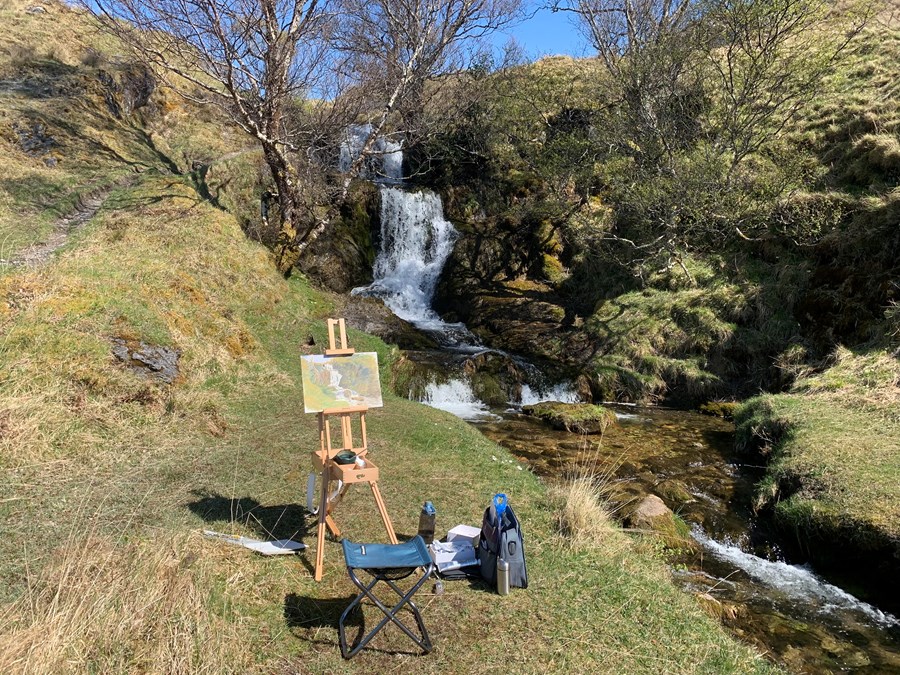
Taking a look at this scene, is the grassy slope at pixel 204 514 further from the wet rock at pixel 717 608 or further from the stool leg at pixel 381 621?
the wet rock at pixel 717 608

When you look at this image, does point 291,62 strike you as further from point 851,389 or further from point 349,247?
point 851,389

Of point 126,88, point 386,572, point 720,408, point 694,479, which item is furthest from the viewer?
point 126,88

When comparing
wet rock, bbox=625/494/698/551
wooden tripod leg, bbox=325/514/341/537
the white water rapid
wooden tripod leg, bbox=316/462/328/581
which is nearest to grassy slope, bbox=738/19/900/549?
the white water rapid

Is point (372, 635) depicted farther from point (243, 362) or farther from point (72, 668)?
point (243, 362)

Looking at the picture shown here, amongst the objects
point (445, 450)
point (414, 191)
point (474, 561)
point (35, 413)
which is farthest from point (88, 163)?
point (474, 561)

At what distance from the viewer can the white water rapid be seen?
6.52 metres

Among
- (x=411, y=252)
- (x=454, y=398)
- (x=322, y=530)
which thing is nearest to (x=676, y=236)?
(x=454, y=398)

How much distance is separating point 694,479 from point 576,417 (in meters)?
3.17

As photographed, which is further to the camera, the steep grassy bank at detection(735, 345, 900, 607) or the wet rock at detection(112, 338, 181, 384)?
the wet rock at detection(112, 338, 181, 384)

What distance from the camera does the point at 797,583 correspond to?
23.2 feet

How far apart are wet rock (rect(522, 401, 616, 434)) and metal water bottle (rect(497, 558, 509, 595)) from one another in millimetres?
7946

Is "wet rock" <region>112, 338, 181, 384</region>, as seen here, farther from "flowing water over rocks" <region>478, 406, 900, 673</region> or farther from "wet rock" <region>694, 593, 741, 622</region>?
"wet rock" <region>694, 593, 741, 622</region>

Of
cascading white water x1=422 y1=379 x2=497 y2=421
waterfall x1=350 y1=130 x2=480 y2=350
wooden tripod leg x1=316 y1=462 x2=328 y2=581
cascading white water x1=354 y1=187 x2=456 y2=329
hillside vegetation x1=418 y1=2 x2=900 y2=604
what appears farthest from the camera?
cascading white water x1=354 y1=187 x2=456 y2=329

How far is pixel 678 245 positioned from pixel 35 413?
65.2ft
